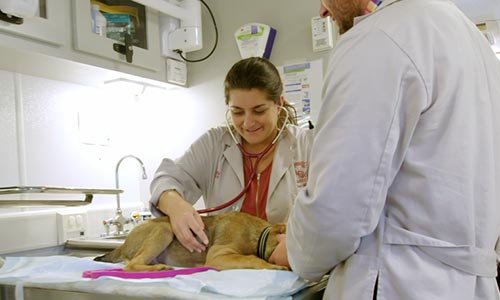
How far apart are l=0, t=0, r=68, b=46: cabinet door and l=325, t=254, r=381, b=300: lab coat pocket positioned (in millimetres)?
1507

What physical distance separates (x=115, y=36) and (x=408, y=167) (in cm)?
176

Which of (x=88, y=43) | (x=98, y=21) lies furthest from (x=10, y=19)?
(x=98, y=21)

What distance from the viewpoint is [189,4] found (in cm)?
242

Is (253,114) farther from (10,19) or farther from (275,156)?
(10,19)

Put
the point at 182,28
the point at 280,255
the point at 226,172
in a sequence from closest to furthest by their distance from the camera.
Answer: the point at 280,255, the point at 226,172, the point at 182,28

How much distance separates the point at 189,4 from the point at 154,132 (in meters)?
0.79

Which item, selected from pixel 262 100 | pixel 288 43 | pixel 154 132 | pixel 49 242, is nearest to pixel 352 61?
pixel 262 100

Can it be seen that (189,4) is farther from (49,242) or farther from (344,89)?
(344,89)

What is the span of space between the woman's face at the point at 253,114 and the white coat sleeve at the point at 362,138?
0.71 meters

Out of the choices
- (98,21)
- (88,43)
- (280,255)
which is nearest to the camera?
(280,255)

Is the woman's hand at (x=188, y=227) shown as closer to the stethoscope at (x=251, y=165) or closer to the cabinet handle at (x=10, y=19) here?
the stethoscope at (x=251, y=165)

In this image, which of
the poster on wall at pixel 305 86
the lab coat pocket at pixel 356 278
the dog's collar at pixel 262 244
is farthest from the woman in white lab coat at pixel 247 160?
the lab coat pocket at pixel 356 278

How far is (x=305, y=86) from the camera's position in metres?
2.24

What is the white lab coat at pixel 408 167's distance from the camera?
0.77 metres
